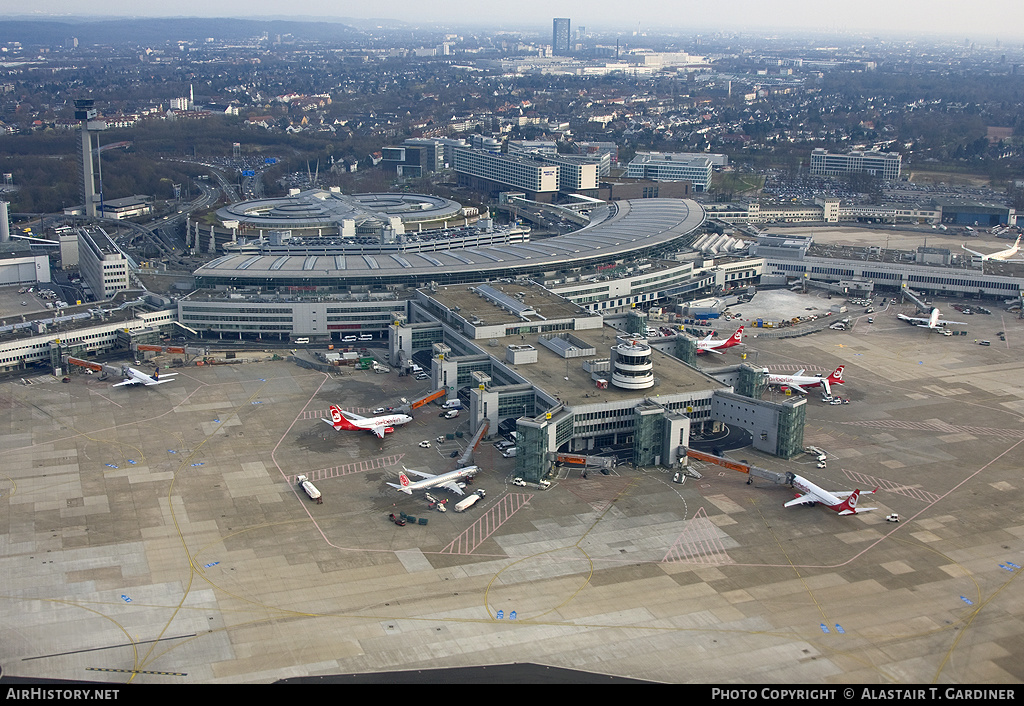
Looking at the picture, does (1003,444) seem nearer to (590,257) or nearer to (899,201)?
(590,257)

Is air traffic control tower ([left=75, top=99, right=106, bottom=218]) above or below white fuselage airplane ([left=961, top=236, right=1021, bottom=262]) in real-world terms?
above

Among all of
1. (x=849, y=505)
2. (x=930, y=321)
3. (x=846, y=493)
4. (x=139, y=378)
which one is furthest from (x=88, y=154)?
(x=849, y=505)

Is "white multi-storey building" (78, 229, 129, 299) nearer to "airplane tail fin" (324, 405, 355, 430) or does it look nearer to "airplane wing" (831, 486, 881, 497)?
"airplane tail fin" (324, 405, 355, 430)

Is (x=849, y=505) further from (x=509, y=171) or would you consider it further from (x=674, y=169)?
(x=674, y=169)

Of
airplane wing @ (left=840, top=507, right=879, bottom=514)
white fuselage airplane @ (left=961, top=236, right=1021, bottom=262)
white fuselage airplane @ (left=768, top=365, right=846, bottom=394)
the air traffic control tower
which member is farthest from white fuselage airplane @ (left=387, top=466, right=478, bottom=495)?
the air traffic control tower

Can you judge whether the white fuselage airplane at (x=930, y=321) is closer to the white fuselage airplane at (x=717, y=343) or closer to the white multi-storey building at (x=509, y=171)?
the white fuselage airplane at (x=717, y=343)

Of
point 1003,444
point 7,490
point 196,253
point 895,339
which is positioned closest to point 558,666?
point 7,490
